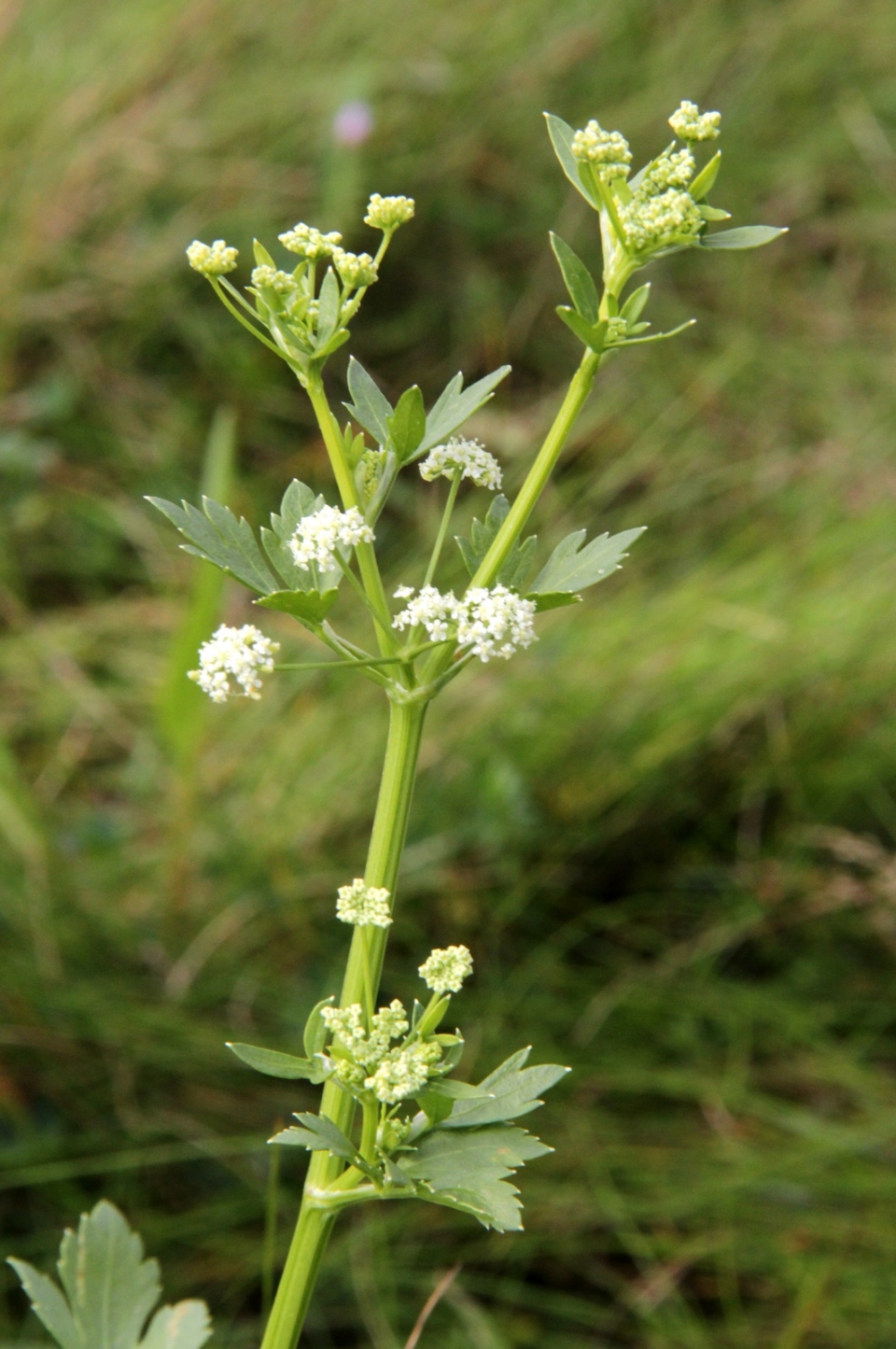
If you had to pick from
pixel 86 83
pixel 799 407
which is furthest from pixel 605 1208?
pixel 86 83

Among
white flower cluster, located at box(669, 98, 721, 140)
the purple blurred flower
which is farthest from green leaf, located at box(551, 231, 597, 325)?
the purple blurred flower

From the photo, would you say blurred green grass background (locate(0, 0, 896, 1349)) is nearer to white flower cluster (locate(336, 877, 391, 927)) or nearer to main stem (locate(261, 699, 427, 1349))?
main stem (locate(261, 699, 427, 1349))

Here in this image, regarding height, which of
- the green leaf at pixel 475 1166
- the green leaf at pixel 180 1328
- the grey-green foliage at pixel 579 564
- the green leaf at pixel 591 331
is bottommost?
the green leaf at pixel 180 1328

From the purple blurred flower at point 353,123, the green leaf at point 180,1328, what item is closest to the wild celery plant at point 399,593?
the green leaf at point 180,1328

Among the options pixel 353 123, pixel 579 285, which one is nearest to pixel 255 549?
pixel 579 285

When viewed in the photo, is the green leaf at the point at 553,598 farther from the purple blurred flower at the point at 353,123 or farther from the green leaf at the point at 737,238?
the purple blurred flower at the point at 353,123

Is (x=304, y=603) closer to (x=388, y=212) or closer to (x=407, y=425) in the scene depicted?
(x=407, y=425)
